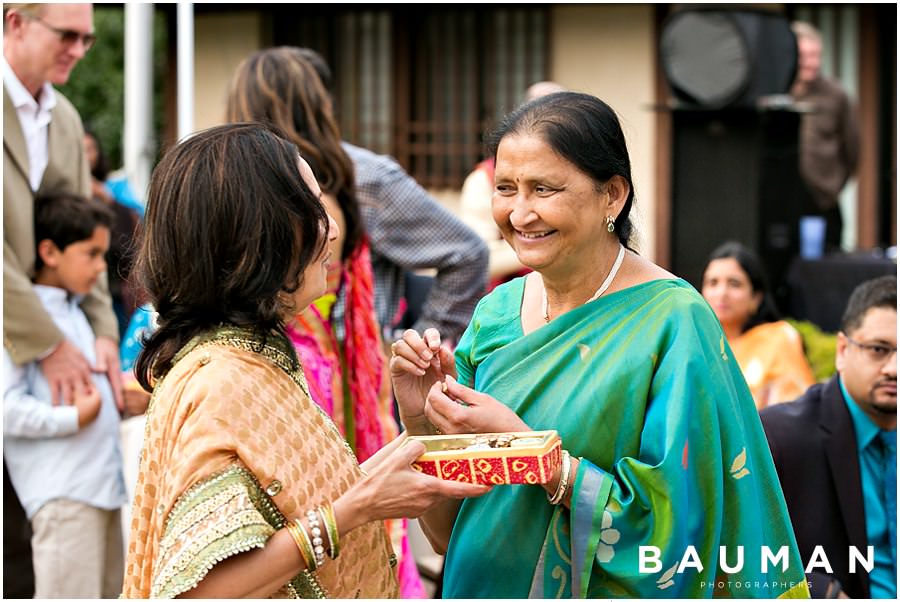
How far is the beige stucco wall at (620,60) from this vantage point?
9.61 m

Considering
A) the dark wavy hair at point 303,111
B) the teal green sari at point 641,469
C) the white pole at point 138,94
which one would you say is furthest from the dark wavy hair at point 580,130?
the white pole at point 138,94

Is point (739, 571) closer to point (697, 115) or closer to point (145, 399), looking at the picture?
point (145, 399)

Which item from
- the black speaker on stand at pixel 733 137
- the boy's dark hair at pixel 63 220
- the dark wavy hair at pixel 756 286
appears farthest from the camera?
the black speaker on stand at pixel 733 137

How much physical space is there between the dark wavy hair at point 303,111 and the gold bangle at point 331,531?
1.73m

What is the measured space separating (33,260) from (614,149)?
7.62ft

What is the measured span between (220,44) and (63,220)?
259 inches

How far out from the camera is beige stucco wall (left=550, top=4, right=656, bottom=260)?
961cm

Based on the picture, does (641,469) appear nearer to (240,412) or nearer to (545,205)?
(545,205)

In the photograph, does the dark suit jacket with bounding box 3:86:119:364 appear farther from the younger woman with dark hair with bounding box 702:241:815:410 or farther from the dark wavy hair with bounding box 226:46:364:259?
the younger woman with dark hair with bounding box 702:241:815:410

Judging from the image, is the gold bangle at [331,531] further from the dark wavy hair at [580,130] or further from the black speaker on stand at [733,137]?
the black speaker on stand at [733,137]

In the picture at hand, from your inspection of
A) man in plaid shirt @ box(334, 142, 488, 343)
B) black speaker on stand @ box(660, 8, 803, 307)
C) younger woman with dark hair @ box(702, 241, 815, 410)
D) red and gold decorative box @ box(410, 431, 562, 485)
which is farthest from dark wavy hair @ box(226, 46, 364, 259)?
black speaker on stand @ box(660, 8, 803, 307)

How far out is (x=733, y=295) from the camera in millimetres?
5078

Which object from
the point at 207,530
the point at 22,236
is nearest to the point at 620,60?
the point at 22,236

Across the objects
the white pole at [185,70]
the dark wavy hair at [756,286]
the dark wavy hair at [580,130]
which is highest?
the white pole at [185,70]
